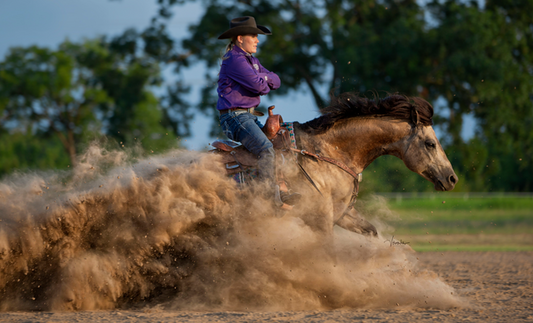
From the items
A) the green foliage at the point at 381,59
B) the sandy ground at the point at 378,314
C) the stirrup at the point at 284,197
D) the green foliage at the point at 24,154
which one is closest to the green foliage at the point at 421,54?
the green foliage at the point at 381,59

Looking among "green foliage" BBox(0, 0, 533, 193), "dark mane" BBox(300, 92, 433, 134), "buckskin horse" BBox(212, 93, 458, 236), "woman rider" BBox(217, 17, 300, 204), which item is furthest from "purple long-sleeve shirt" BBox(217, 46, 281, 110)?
"green foliage" BBox(0, 0, 533, 193)

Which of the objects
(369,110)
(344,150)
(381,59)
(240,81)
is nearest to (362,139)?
(344,150)

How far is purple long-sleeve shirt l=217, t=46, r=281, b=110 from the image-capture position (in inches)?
219

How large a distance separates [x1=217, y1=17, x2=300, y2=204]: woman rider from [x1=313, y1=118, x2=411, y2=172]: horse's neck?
2.49 ft

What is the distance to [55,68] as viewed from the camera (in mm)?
44750

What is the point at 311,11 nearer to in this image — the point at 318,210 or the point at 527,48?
the point at 527,48

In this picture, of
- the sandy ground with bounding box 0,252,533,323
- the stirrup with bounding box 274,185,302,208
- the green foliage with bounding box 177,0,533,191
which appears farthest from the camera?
the green foliage with bounding box 177,0,533,191

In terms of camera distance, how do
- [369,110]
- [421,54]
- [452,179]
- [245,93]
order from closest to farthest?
[245,93] → [452,179] → [369,110] → [421,54]

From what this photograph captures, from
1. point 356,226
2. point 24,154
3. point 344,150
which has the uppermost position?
point 24,154

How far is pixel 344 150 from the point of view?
5.96 metres

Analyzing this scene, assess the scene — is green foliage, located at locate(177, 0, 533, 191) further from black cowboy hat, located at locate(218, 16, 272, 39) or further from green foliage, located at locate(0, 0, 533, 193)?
black cowboy hat, located at locate(218, 16, 272, 39)

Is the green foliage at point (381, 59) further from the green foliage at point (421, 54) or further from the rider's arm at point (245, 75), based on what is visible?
the rider's arm at point (245, 75)

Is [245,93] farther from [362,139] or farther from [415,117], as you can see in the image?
[415,117]

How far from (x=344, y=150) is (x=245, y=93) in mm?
1241
